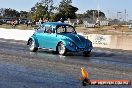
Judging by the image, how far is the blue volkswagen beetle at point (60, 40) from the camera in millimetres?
19547

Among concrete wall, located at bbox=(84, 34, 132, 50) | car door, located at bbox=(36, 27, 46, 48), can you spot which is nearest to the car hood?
car door, located at bbox=(36, 27, 46, 48)

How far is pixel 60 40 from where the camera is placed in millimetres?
20031

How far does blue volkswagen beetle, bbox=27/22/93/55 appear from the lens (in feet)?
Answer: 64.1

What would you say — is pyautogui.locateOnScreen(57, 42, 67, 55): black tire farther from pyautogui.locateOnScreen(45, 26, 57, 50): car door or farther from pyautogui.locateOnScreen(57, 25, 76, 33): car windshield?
pyautogui.locateOnScreen(57, 25, 76, 33): car windshield

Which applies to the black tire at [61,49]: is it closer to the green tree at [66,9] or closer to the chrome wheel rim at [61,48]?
the chrome wheel rim at [61,48]

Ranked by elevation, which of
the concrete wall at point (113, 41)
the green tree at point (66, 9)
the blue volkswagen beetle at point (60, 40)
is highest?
the green tree at point (66, 9)

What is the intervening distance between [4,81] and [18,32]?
27318 mm

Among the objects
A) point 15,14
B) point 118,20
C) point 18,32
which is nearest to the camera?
point 18,32

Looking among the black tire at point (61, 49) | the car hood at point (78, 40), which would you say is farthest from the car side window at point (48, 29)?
the car hood at point (78, 40)

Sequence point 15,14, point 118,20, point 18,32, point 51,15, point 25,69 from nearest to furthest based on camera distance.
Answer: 1. point 25,69
2. point 18,32
3. point 118,20
4. point 51,15
5. point 15,14

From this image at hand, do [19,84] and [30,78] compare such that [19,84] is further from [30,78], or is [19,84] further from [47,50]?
[47,50]

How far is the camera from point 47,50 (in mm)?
22547

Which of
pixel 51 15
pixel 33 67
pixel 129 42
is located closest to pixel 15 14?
pixel 51 15

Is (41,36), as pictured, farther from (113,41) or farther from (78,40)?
(113,41)
